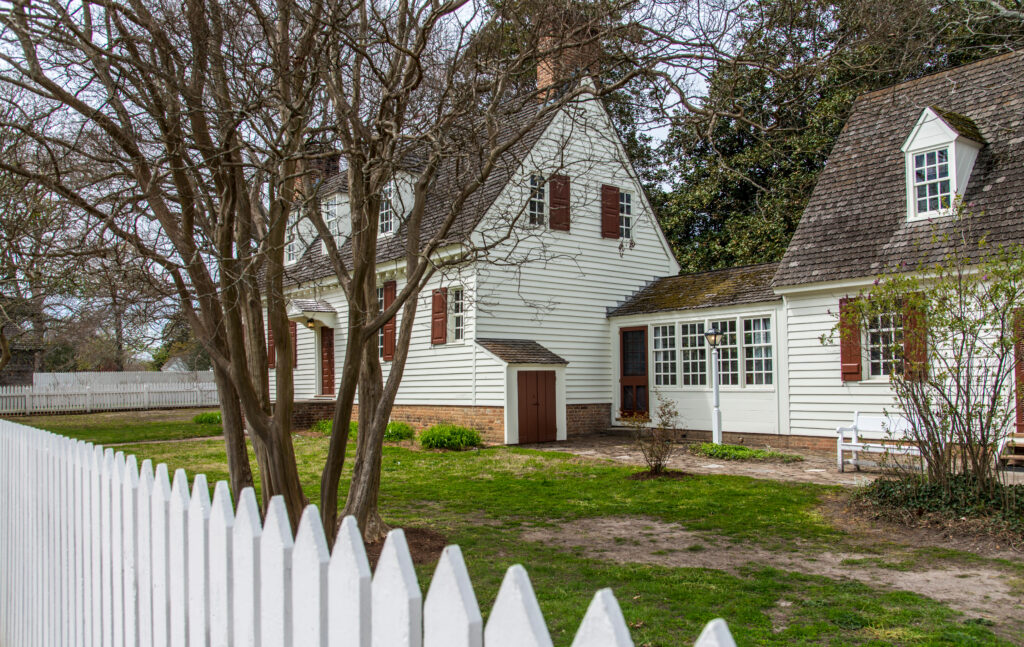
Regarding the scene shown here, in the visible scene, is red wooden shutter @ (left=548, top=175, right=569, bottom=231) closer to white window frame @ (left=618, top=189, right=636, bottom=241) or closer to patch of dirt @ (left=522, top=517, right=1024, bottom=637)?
white window frame @ (left=618, top=189, right=636, bottom=241)

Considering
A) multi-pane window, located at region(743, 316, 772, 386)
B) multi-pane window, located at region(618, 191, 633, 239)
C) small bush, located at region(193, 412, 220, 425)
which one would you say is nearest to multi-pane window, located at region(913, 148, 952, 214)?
multi-pane window, located at region(743, 316, 772, 386)

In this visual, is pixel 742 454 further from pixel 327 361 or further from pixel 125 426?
pixel 125 426

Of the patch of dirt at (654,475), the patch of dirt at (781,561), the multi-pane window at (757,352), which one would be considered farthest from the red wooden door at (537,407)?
the patch of dirt at (781,561)

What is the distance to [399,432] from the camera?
18156 millimetres

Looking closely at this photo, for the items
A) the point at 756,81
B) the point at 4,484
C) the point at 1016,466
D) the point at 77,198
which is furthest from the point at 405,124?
the point at 1016,466

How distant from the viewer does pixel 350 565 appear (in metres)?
1.62

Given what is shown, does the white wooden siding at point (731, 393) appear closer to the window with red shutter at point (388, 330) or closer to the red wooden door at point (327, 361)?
the window with red shutter at point (388, 330)

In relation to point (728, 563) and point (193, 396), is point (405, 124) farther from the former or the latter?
point (193, 396)

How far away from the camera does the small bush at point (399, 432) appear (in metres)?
18.1

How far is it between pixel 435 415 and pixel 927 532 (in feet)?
41.6

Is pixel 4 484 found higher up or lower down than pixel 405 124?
lower down

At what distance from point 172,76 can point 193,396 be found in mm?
32761

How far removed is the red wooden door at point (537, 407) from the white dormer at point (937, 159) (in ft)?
27.5

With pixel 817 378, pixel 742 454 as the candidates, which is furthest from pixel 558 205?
pixel 742 454
